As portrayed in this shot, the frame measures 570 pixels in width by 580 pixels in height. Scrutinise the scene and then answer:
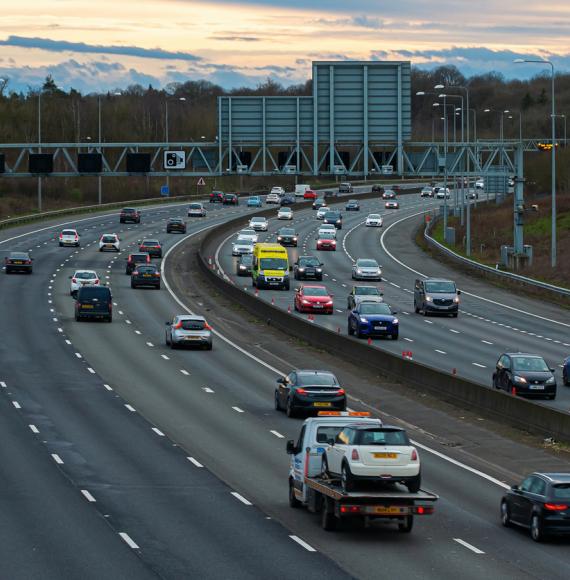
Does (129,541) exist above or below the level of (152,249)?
below

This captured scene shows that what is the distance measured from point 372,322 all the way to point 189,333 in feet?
24.3

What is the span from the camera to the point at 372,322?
57250 mm

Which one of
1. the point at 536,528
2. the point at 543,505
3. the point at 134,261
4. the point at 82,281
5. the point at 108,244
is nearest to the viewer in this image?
the point at 543,505

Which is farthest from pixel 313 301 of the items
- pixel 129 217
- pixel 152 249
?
pixel 129 217

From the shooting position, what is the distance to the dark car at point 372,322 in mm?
57156

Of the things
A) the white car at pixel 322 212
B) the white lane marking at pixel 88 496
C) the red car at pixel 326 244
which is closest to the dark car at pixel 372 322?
the white lane marking at pixel 88 496

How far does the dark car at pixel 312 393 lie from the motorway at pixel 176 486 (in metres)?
0.71

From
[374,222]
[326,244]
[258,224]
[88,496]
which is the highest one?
[258,224]

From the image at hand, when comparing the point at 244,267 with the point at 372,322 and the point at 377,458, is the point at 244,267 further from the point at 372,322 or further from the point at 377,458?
the point at 377,458

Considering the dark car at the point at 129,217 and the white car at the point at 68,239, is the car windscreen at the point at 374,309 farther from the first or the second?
the dark car at the point at 129,217

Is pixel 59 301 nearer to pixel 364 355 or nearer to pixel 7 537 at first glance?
pixel 364 355

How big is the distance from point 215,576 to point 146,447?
1378 cm

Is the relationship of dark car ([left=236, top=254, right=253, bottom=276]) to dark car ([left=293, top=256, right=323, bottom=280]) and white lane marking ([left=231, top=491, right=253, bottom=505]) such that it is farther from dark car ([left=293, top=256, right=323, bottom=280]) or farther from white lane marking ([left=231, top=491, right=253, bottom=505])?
white lane marking ([left=231, top=491, right=253, bottom=505])

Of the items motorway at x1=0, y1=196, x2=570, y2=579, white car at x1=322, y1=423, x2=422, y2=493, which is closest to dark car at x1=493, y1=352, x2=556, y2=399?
motorway at x1=0, y1=196, x2=570, y2=579
